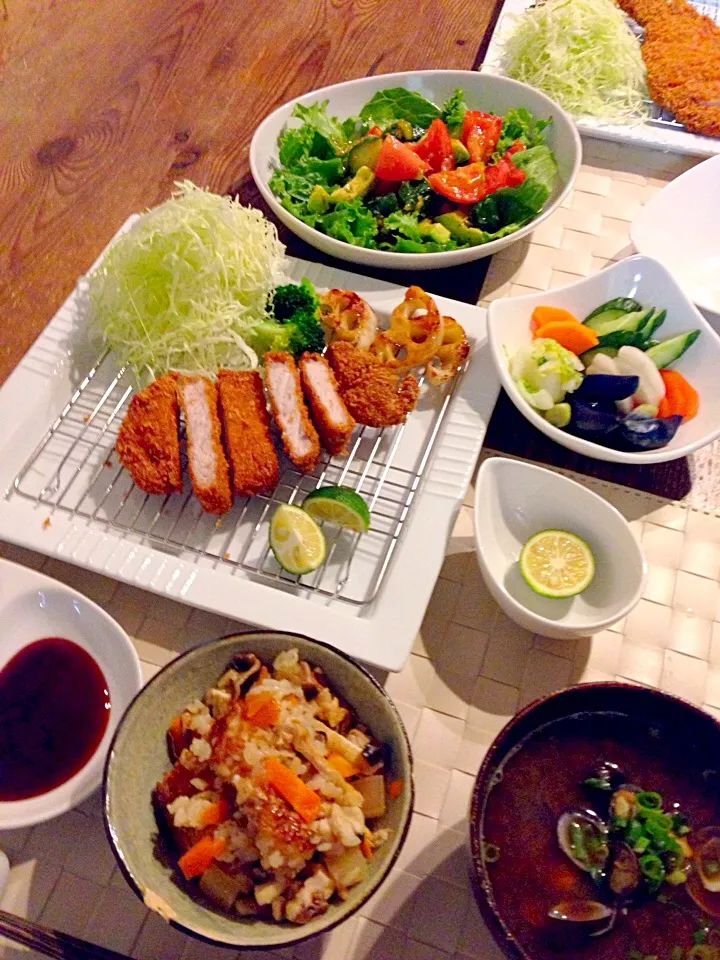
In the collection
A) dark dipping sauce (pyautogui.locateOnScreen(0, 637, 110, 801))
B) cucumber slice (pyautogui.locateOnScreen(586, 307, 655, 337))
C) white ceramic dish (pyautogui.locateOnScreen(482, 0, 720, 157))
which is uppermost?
white ceramic dish (pyautogui.locateOnScreen(482, 0, 720, 157))

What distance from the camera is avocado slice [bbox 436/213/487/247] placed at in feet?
8.96

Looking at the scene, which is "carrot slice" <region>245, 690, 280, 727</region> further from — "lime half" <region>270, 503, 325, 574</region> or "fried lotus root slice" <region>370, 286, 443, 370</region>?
"fried lotus root slice" <region>370, 286, 443, 370</region>

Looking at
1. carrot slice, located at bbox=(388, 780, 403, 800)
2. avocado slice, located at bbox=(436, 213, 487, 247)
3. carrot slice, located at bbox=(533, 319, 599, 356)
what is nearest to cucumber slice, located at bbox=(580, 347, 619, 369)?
carrot slice, located at bbox=(533, 319, 599, 356)

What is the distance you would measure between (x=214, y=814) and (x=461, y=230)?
7.48ft

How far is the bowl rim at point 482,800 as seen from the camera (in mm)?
1176

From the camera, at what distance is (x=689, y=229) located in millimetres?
2822

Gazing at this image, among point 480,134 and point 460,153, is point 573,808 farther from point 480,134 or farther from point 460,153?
point 480,134

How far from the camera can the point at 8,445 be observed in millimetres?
2252

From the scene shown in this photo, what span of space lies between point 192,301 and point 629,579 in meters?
1.81

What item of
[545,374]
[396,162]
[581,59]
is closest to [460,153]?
[396,162]

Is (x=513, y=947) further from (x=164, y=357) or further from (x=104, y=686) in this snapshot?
(x=164, y=357)

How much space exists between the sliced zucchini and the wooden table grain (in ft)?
1.49

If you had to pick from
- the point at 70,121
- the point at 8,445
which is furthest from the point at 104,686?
the point at 70,121

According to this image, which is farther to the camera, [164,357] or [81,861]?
[164,357]
